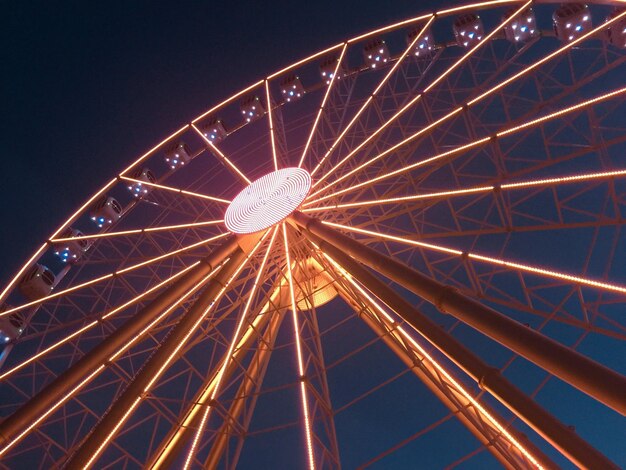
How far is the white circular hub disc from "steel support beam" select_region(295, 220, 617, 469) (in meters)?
1.73

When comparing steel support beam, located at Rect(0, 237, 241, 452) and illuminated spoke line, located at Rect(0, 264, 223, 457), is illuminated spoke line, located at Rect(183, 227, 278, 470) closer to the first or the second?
steel support beam, located at Rect(0, 237, 241, 452)

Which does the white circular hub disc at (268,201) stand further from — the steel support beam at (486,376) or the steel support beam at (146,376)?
the steel support beam at (486,376)

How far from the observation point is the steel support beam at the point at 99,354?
7.23m

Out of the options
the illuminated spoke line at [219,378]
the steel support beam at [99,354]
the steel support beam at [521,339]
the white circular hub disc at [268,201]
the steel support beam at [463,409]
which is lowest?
the steel support beam at [463,409]

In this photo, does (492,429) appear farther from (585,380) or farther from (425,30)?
(425,30)

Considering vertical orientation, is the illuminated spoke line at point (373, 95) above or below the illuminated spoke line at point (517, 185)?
above

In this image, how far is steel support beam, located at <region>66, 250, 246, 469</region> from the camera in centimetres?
645

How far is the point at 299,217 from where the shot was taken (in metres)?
9.84

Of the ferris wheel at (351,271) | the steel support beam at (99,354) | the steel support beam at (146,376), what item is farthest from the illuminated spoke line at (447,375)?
the steel support beam at (99,354)

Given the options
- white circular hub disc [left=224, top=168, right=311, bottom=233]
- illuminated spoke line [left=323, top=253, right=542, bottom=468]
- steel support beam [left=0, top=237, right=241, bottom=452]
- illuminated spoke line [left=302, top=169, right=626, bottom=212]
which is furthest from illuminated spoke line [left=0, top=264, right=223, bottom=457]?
illuminated spoke line [left=302, top=169, right=626, bottom=212]

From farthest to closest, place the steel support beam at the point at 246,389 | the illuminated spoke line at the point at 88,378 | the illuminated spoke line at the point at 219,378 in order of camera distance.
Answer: the steel support beam at the point at 246,389
the illuminated spoke line at the point at 88,378
the illuminated spoke line at the point at 219,378

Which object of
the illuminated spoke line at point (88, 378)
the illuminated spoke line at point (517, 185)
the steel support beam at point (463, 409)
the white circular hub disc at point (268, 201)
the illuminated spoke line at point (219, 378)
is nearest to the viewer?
the steel support beam at point (463, 409)

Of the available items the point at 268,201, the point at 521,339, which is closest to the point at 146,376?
the point at 268,201

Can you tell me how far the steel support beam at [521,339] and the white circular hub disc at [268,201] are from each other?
2604 mm
